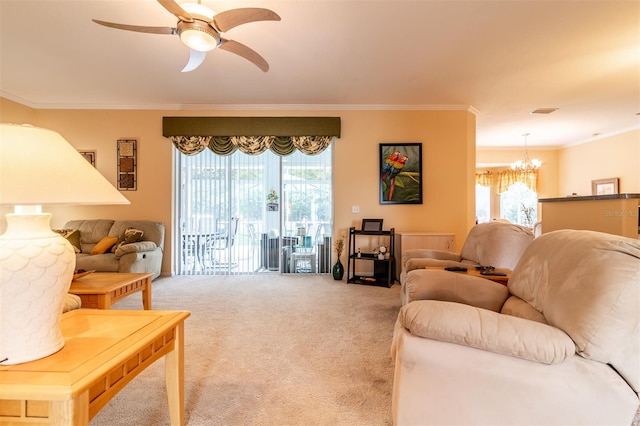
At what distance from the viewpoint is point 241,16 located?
1.96m

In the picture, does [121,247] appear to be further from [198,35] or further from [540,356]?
[540,356]

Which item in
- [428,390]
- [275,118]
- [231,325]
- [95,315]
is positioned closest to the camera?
[428,390]

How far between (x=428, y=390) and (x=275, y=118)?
4195 millimetres

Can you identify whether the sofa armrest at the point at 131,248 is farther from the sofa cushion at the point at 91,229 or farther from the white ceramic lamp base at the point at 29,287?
the white ceramic lamp base at the point at 29,287

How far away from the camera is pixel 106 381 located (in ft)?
3.07

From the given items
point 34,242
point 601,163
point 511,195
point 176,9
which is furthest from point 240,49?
point 511,195

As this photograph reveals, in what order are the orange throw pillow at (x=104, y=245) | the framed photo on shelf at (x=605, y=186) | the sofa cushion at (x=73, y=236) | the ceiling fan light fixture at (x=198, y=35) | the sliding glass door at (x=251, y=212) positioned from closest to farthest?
the ceiling fan light fixture at (x=198, y=35) < the orange throw pillow at (x=104, y=245) < the sofa cushion at (x=73, y=236) < the sliding glass door at (x=251, y=212) < the framed photo on shelf at (x=605, y=186)

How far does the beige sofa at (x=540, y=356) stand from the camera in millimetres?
1067

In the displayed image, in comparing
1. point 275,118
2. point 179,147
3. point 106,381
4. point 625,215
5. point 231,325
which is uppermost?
point 275,118

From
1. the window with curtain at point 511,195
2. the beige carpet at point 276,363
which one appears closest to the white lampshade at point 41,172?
the beige carpet at point 276,363

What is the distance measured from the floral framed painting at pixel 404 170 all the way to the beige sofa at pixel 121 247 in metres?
3.55

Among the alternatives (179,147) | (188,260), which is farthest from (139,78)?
(188,260)

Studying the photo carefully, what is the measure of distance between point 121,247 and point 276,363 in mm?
2752

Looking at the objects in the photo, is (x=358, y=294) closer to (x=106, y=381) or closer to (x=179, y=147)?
(x=106, y=381)
